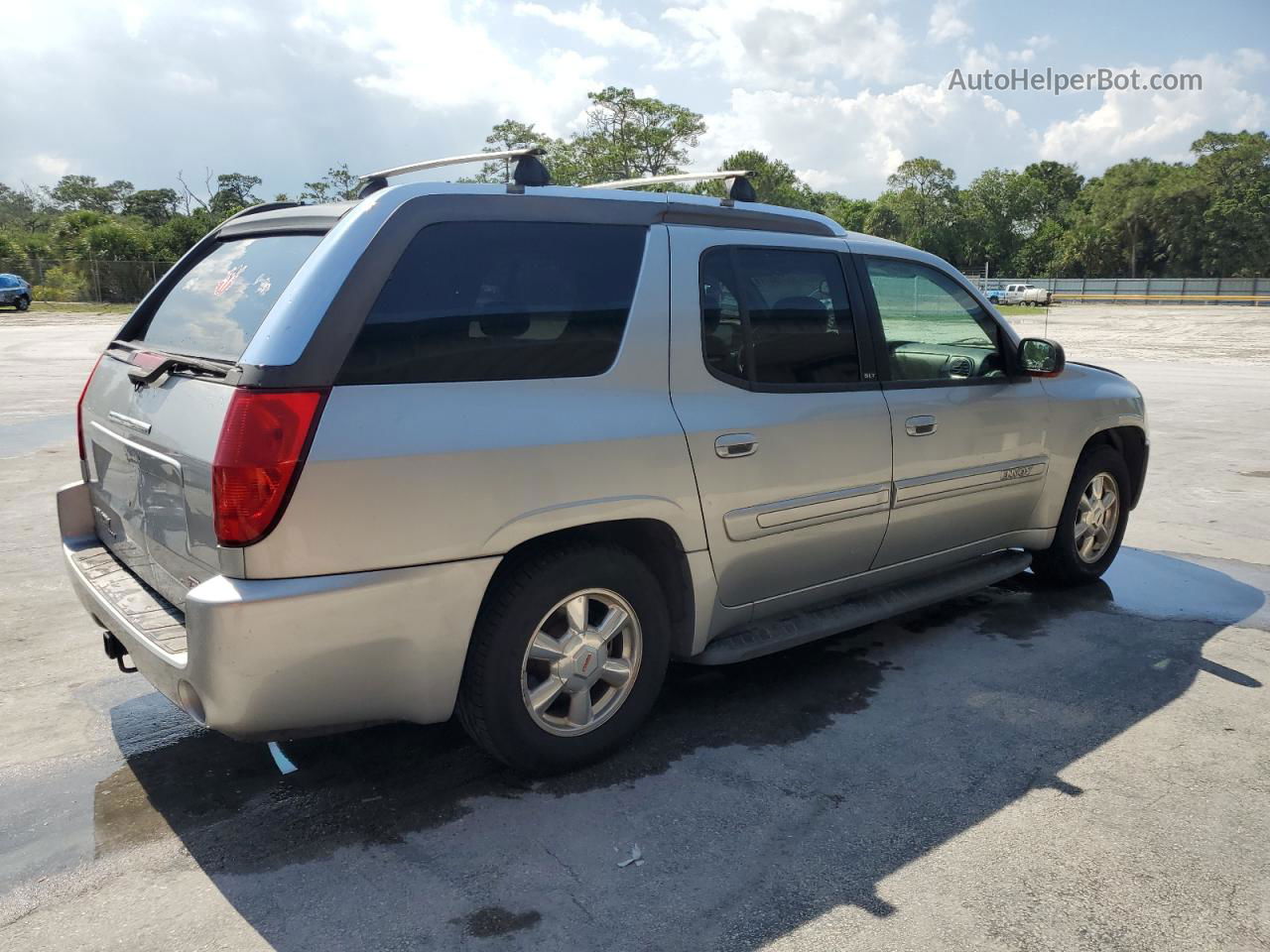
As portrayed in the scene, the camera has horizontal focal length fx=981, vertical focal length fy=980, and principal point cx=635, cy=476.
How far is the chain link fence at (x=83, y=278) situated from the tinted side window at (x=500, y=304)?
49.7m

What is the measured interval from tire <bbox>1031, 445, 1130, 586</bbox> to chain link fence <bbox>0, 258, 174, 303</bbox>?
4936 centimetres

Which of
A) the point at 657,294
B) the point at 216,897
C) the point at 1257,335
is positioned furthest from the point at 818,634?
the point at 1257,335

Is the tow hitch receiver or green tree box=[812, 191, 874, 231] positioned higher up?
green tree box=[812, 191, 874, 231]

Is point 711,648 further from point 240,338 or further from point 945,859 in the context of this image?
point 240,338

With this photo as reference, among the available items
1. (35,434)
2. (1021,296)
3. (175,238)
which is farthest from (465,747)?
(1021,296)

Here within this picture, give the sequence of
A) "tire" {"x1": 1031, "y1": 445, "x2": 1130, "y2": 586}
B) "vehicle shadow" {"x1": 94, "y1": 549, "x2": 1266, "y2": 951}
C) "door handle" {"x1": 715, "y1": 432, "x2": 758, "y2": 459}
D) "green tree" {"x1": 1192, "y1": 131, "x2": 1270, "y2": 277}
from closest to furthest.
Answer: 1. "vehicle shadow" {"x1": 94, "y1": 549, "x2": 1266, "y2": 951}
2. "door handle" {"x1": 715, "y1": 432, "x2": 758, "y2": 459}
3. "tire" {"x1": 1031, "y1": 445, "x2": 1130, "y2": 586}
4. "green tree" {"x1": 1192, "y1": 131, "x2": 1270, "y2": 277}

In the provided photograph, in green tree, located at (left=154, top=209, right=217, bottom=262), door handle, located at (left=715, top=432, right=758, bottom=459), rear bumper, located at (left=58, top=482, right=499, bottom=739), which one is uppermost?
green tree, located at (left=154, top=209, right=217, bottom=262)

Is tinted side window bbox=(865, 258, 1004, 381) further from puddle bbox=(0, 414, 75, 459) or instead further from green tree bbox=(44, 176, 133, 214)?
green tree bbox=(44, 176, 133, 214)

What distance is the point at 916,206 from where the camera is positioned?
97.9 metres

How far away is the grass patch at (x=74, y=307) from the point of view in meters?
41.8

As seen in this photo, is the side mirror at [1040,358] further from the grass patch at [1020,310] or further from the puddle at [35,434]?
the grass patch at [1020,310]

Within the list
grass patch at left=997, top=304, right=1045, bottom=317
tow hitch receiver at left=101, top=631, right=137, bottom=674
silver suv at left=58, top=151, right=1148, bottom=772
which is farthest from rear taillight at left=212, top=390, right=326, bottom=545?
grass patch at left=997, top=304, right=1045, bottom=317

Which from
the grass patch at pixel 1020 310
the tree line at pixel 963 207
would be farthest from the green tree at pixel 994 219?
the grass patch at pixel 1020 310

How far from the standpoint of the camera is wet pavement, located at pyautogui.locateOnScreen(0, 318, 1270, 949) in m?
2.52
